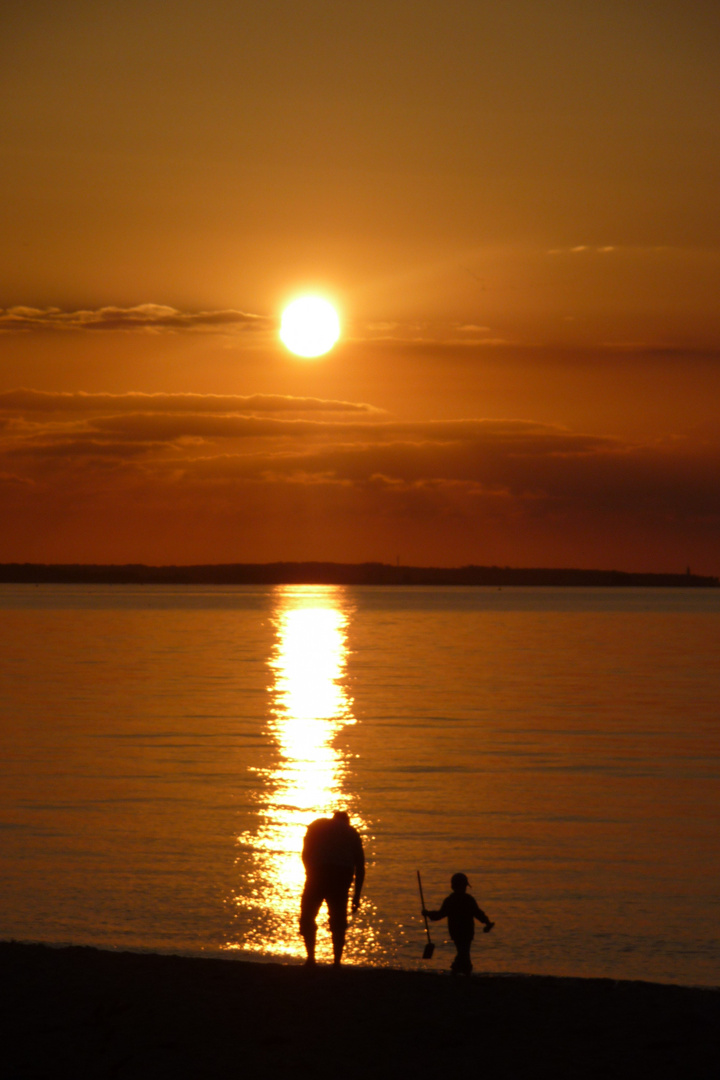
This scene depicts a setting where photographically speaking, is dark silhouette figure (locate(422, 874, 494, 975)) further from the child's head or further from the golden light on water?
the golden light on water

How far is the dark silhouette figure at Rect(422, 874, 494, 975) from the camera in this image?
13344 mm

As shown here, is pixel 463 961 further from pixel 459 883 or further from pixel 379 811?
pixel 379 811

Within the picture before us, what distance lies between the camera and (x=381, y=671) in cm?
7338

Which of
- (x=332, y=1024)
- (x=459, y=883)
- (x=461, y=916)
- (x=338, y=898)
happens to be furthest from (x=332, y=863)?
(x=332, y=1024)

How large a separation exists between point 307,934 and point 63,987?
278 centimetres

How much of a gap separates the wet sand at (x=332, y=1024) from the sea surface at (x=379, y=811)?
3079mm

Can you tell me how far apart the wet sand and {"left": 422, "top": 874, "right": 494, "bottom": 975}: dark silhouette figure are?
0.35 metres

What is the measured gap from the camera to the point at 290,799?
28219 millimetres

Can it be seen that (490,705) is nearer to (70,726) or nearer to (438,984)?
(70,726)

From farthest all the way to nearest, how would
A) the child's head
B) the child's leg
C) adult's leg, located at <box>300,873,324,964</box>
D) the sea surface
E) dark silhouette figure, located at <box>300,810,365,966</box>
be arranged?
the sea surface, the child's leg, the child's head, adult's leg, located at <box>300,873,324,964</box>, dark silhouette figure, located at <box>300,810,365,966</box>

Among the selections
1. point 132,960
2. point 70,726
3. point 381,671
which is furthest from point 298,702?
point 132,960

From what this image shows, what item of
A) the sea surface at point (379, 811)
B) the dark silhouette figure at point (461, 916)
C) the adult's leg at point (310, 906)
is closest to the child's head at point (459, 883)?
the dark silhouette figure at point (461, 916)

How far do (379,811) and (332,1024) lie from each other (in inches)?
620

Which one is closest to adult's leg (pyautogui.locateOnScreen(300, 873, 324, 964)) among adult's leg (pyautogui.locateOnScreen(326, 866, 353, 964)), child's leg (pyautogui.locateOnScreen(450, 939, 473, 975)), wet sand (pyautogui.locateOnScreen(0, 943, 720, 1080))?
adult's leg (pyautogui.locateOnScreen(326, 866, 353, 964))
